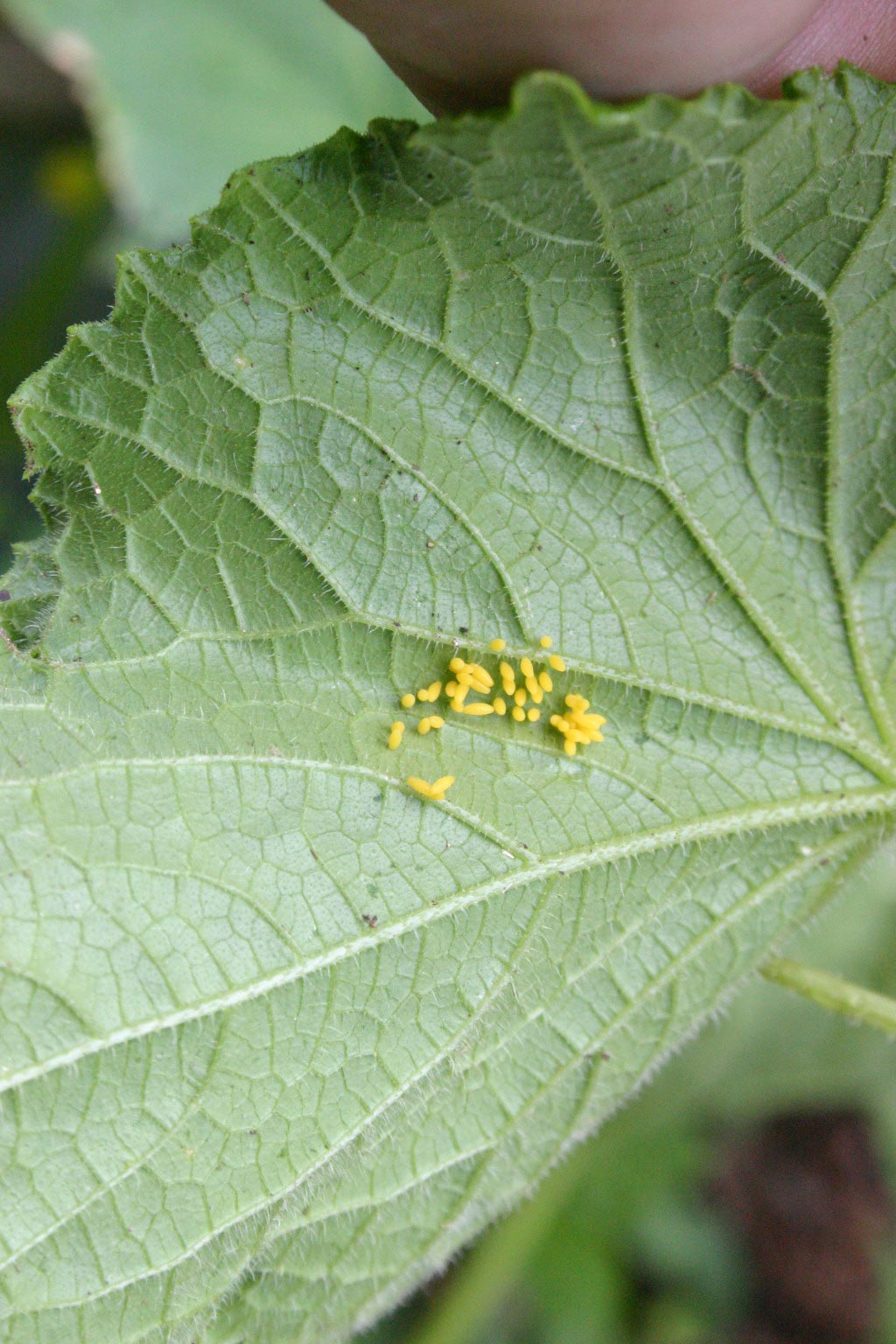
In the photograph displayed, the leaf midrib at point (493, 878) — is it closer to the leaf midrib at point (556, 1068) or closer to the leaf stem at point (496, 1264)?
the leaf midrib at point (556, 1068)

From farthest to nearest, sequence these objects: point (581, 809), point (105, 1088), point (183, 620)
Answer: point (581, 809) < point (183, 620) < point (105, 1088)

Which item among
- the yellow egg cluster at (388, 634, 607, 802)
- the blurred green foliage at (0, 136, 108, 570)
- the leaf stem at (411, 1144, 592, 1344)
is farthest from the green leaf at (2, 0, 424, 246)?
the leaf stem at (411, 1144, 592, 1344)

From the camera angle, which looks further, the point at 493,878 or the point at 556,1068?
the point at 556,1068

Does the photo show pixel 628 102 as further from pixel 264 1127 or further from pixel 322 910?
pixel 264 1127

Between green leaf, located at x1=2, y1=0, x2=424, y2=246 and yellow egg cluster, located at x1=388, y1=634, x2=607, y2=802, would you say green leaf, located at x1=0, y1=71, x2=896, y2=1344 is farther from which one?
green leaf, located at x1=2, y1=0, x2=424, y2=246

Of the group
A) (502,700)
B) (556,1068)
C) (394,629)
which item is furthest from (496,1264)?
(394,629)

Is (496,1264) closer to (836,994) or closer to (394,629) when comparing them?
(836,994)

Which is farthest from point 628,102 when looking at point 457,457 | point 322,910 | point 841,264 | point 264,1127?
point 264,1127
